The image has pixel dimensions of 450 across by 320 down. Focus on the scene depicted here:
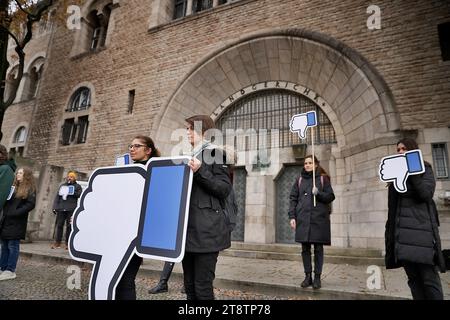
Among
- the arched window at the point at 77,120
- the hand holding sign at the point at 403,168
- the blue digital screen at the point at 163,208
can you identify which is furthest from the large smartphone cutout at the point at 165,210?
the arched window at the point at 77,120

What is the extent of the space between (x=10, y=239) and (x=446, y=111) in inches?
333

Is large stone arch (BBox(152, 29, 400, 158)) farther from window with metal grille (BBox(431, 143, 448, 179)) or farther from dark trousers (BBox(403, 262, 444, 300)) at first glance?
dark trousers (BBox(403, 262, 444, 300))

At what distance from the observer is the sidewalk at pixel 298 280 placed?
3.59 m

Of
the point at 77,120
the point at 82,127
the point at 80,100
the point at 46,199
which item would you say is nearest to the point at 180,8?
the point at 80,100

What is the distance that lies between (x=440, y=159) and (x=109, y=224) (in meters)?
6.63

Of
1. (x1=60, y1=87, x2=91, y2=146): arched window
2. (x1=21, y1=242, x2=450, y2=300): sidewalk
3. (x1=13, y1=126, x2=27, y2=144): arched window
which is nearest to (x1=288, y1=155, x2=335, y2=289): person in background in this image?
(x1=21, y1=242, x2=450, y2=300): sidewalk

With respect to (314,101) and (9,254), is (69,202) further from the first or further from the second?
(314,101)

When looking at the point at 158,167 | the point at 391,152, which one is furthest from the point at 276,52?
Answer: the point at 158,167

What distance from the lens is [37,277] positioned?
4.72 metres

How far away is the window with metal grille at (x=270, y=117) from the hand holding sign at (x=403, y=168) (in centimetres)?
581

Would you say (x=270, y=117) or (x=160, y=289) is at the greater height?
(x=270, y=117)

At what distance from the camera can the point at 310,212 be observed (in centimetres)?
400

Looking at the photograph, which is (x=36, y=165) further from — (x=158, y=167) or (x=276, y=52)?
(x=158, y=167)
